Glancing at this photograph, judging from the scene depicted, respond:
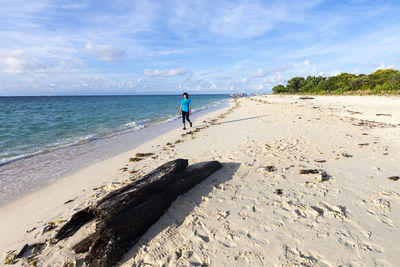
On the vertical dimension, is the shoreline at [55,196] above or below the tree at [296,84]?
below

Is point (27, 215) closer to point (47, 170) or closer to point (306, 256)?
point (47, 170)

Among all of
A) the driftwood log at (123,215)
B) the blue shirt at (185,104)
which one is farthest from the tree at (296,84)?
the driftwood log at (123,215)

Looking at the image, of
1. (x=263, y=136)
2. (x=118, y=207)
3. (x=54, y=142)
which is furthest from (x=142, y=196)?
(x=54, y=142)

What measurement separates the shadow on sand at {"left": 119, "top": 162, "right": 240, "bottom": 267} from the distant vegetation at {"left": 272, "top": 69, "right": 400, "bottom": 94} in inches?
1396

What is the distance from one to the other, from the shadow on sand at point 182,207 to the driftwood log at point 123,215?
0.29ft

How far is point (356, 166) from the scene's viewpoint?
5.77m

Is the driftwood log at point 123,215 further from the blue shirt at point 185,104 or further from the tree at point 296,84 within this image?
the tree at point 296,84

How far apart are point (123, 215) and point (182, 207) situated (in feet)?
4.22

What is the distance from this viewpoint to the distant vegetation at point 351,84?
31094mm

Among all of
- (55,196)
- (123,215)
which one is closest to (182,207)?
(123,215)

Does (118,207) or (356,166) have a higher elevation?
(118,207)

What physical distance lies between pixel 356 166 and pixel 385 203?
85.3 inches

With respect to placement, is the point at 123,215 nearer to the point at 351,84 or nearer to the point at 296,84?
the point at 351,84

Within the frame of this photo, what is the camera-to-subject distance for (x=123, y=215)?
3178 millimetres
